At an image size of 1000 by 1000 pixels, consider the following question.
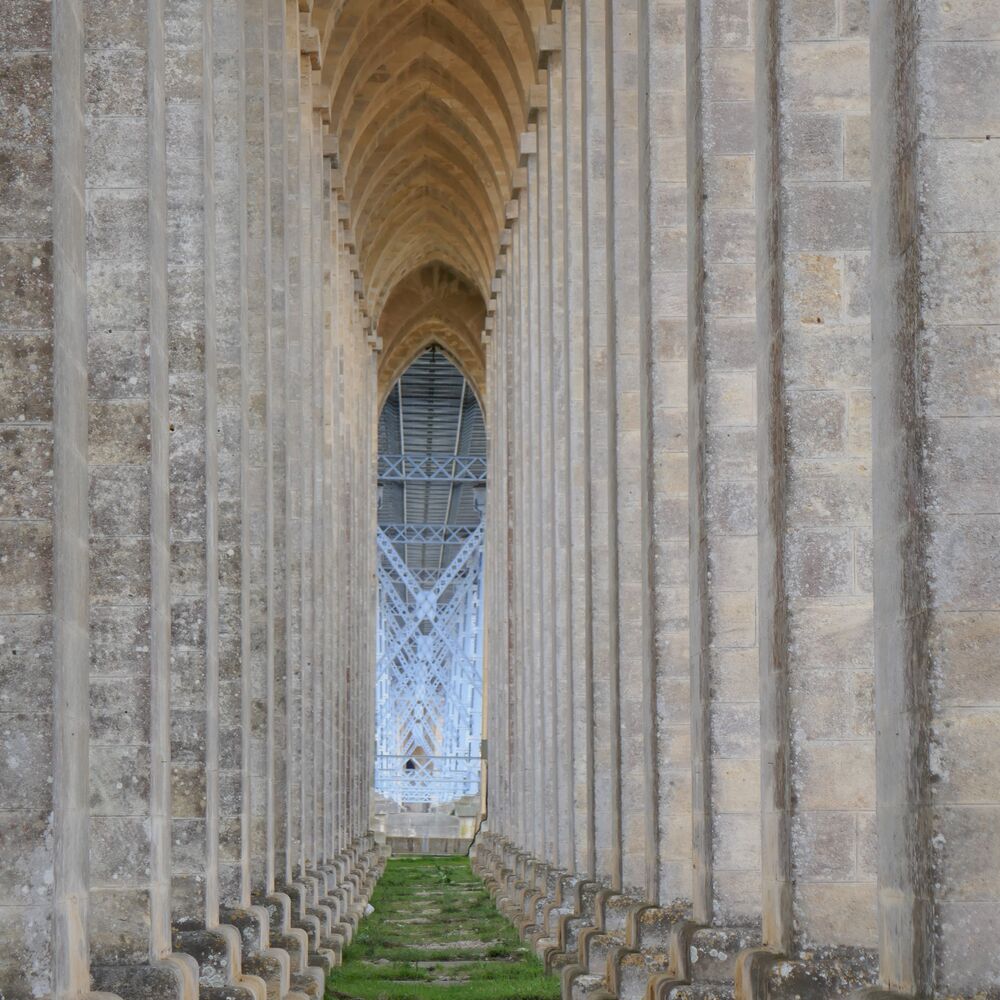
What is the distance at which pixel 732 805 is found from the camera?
10.9 m

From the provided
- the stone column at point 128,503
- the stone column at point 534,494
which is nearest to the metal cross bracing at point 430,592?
the stone column at point 534,494

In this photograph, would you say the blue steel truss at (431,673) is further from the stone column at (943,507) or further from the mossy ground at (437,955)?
the stone column at (943,507)

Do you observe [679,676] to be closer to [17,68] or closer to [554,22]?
[17,68]

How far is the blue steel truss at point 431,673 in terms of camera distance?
58.9 metres

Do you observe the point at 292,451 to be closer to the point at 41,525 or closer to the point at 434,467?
the point at 41,525

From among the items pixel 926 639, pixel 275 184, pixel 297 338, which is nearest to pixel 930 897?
pixel 926 639

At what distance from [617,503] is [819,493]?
20.1 ft

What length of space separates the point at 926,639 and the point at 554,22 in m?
18.6

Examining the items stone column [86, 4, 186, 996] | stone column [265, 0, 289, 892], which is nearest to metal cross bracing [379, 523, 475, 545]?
stone column [265, 0, 289, 892]

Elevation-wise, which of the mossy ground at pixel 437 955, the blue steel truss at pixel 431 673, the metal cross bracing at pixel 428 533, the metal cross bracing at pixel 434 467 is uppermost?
the metal cross bracing at pixel 434 467

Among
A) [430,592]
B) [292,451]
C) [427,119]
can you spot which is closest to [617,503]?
[292,451]

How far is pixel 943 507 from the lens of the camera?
236 inches

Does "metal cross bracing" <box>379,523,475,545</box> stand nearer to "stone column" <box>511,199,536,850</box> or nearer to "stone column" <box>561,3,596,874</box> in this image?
"stone column" <box>511,199,536,850</box>

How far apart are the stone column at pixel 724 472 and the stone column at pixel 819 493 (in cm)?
165
